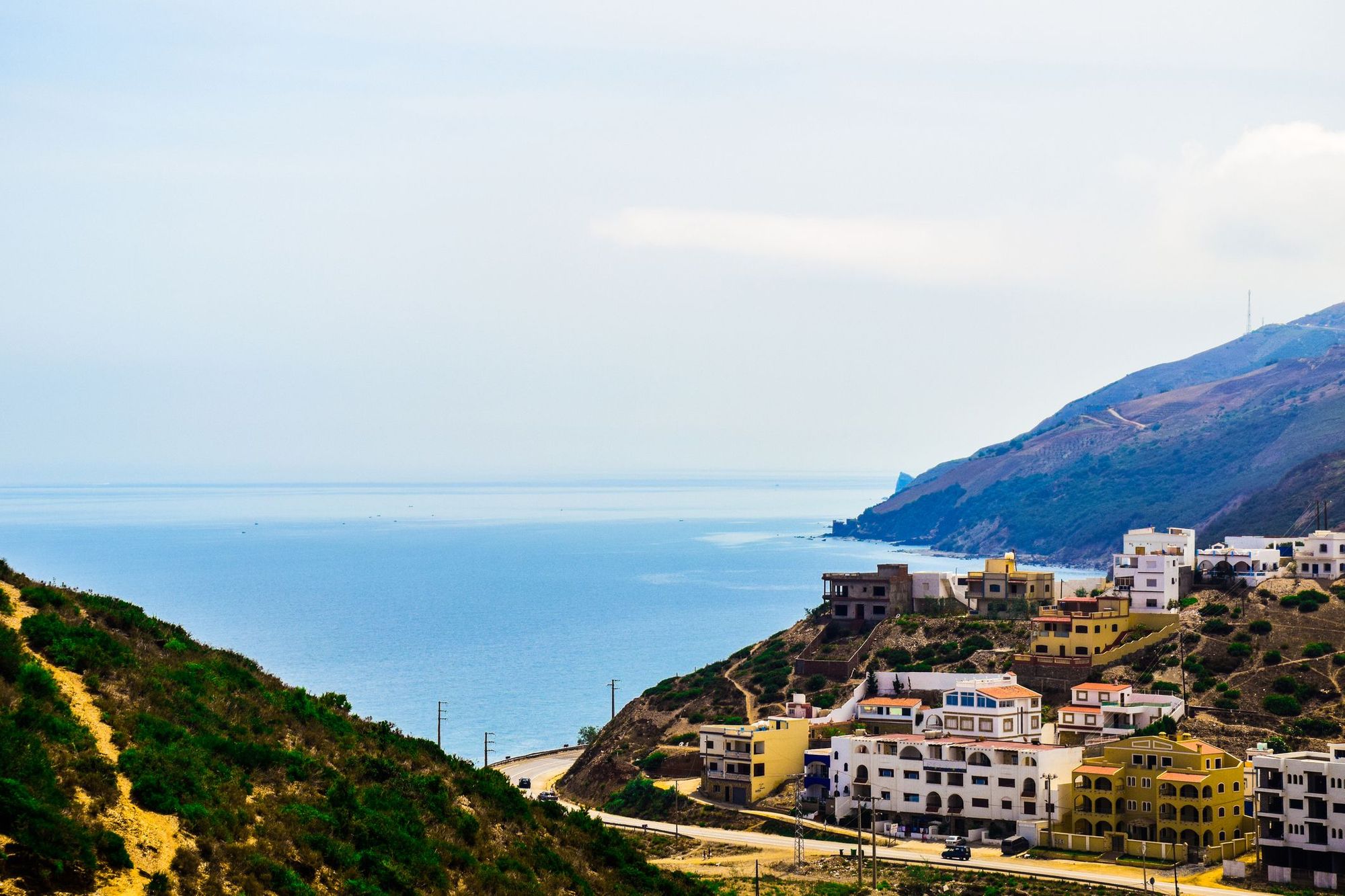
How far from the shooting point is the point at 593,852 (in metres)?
32.5

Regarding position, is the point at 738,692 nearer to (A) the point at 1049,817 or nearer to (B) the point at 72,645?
(A) the point at 1049,817

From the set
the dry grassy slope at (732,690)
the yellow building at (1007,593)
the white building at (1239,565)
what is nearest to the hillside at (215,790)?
the dry grassy slope at (732,690)

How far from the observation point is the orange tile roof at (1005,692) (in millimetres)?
70500

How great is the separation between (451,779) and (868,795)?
4064 cm

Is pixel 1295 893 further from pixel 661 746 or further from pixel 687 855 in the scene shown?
pixel 661 746

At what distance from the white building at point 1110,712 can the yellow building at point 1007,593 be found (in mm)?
20733

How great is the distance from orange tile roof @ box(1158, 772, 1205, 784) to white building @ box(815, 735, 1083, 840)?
4606 millimetres

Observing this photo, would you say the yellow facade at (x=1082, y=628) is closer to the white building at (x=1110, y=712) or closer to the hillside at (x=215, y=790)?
the white building at (x=1110, y=712)

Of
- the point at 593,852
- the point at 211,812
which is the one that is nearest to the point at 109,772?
the point at 211,812

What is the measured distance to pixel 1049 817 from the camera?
6462cm

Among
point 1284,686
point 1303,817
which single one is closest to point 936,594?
point 1284,686

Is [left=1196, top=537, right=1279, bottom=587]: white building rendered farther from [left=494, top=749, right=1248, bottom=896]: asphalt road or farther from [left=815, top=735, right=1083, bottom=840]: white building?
[left=494, top=749, right=1248, bottom=896]: asphalt road

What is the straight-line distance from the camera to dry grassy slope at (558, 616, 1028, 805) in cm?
8431

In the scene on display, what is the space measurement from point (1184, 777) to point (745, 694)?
33.5 m
